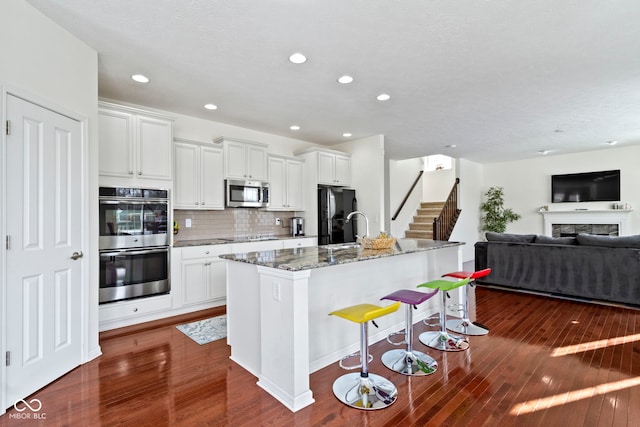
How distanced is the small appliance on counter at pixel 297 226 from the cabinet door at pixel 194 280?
5.96 feet

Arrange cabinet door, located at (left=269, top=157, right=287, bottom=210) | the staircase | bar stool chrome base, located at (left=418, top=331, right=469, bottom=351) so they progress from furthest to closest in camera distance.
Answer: the staircase, cabinet door, located at (left=269, top=157, right=287, bottom=210), bar stool chrome base, located at (left=418, top=331, right=469, bottom=351)

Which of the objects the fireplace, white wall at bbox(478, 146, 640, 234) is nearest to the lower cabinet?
white wall at bbox(478, 146, 640, 234)

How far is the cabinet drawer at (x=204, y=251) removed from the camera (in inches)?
158

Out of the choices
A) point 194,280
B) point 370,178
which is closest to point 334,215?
point 370,178

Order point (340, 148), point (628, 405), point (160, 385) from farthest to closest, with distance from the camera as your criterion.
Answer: point (340, 148) → point (160, 385) → point (628, 405)

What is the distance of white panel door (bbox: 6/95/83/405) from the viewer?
214 cm

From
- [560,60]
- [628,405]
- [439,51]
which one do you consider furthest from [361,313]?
[560,60]

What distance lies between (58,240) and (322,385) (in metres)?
2.35

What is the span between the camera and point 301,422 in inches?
76.6

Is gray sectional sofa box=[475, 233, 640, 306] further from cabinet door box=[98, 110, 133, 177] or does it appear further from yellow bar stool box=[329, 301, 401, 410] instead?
cabinet door box=[98, 110, 133, 177]

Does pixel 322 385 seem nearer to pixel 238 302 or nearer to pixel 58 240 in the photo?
pixel 238 302

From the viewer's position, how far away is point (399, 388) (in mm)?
2318

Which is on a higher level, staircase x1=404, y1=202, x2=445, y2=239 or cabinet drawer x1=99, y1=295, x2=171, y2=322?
staircase x1=404, y1=202, x2=445, y2=239

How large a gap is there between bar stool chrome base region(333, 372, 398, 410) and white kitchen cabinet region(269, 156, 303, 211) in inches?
136
